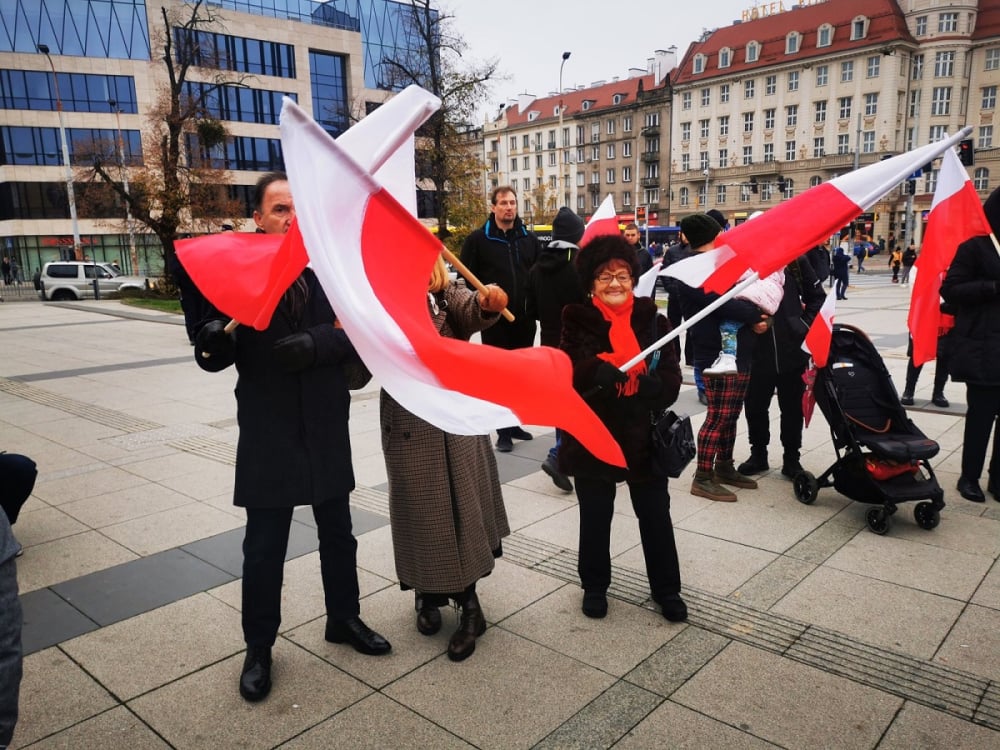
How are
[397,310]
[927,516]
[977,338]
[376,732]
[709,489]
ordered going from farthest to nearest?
1. [709,489]
2. [977,338]
3. [927,516]
4. [376,732]
5. [397,310]

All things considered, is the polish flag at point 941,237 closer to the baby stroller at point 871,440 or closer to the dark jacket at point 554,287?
the baby stroller at point 871,440

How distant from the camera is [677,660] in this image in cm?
334

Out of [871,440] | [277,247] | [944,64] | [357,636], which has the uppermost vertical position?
[944,64]

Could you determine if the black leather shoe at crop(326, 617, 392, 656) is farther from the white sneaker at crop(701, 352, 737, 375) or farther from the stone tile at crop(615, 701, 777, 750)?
the white sneaker at crop(701, 352, 737, 375)

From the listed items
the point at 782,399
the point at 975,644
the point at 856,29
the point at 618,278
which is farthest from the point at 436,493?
the point at 856,29

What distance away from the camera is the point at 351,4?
56.5 meters

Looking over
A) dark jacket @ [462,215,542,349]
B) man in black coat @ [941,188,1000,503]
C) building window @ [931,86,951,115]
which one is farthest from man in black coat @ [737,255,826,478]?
building window @ [931,86,951,115]

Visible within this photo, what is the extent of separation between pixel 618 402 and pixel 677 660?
1.18 meters

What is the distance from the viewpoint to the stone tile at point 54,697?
2932 millimetres

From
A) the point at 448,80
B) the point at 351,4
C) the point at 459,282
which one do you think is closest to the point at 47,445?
the point at 459,282

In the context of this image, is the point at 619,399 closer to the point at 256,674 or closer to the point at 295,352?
the point at 295,352

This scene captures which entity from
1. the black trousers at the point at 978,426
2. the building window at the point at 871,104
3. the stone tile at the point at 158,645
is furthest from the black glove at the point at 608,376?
the building window at the point at 871,104

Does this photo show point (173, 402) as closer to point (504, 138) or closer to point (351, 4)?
point (351, 4)

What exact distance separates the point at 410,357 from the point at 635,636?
6.61 feet
